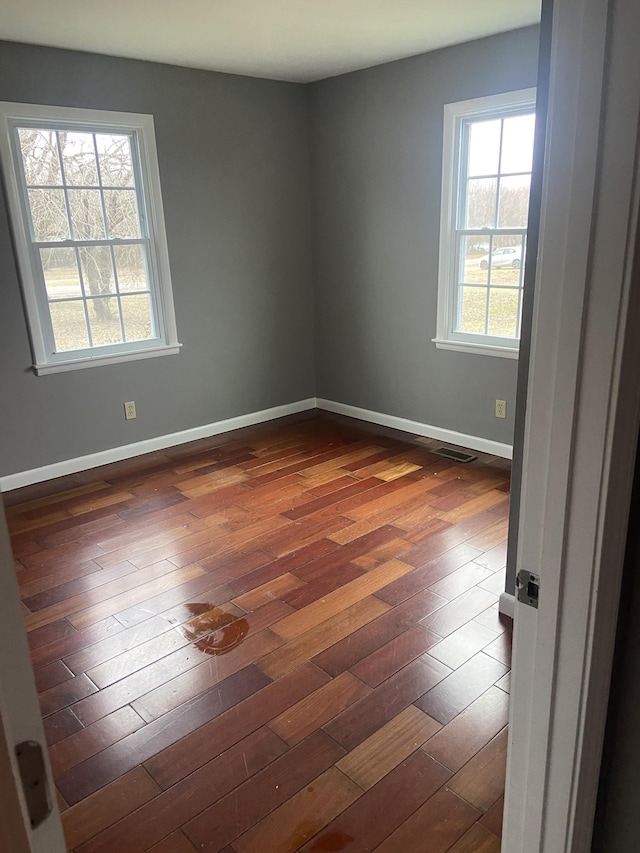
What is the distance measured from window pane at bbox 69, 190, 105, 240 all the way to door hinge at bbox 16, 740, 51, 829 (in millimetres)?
3791

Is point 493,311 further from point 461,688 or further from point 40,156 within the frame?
point 40,156

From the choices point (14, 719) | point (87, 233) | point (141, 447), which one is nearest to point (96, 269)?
point (87, 233)

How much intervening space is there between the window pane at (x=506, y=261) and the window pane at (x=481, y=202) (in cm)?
14

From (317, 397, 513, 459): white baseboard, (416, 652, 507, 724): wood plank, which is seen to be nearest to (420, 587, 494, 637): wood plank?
(416, 652, 507, 724): wood plank

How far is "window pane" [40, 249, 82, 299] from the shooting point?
376cm

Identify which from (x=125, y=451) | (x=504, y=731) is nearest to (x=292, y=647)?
(x=504, y=731)

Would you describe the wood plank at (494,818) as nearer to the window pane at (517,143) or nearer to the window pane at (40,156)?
the window pane at (517,143)

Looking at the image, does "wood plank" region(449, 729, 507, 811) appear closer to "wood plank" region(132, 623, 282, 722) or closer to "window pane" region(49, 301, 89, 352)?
"wood plank" region(132, 623, 282, 722)

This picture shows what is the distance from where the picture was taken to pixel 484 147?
3.82 m

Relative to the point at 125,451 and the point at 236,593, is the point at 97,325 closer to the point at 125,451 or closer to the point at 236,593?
the point at 125,451

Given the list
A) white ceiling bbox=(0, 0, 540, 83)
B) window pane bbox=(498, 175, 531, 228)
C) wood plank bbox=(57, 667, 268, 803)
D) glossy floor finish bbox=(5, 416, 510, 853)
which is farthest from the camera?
window pane bbox=(498, 175, 531, 228)

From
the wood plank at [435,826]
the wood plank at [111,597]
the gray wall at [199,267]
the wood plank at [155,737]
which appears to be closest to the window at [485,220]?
the gray wall at [199,267]

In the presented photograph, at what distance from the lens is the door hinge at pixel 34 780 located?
0.55 meters

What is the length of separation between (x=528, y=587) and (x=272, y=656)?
4.93 ft
